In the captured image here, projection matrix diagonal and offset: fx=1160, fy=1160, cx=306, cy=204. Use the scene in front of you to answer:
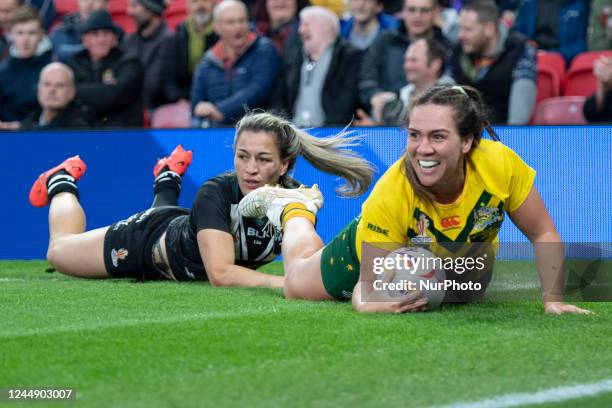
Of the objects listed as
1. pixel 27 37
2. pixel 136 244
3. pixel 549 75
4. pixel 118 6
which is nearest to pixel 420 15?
pixel 549 75

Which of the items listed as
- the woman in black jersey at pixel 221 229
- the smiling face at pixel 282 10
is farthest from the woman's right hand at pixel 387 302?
the smiling face at pixel 282 10

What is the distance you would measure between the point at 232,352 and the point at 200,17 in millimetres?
8306

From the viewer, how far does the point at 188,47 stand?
12.6 m

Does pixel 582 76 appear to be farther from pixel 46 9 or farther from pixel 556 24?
pixel 46 9

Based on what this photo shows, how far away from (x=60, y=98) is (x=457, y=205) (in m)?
6.44

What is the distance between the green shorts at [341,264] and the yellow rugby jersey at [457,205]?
0.65ft

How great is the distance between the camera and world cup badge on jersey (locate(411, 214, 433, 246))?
218 inches

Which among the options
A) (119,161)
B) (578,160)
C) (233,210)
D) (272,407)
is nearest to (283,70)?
(119,161)

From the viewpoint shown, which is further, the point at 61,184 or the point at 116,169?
the point at 116,169

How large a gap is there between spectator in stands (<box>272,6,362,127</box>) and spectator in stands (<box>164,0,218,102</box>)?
165 centimetres

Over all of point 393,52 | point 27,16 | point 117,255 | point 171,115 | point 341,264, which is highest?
point 27,16

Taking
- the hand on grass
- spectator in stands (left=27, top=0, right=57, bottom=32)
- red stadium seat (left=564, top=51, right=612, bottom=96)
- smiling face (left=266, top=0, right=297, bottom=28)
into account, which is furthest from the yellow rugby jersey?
spectator in stands (left=27, top=0, right=57, bottom=32)

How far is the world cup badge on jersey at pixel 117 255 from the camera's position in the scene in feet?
25.2

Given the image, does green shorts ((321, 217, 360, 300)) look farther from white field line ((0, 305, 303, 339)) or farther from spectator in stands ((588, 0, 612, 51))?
spectator in stands ((588, 0, 612, 51))
